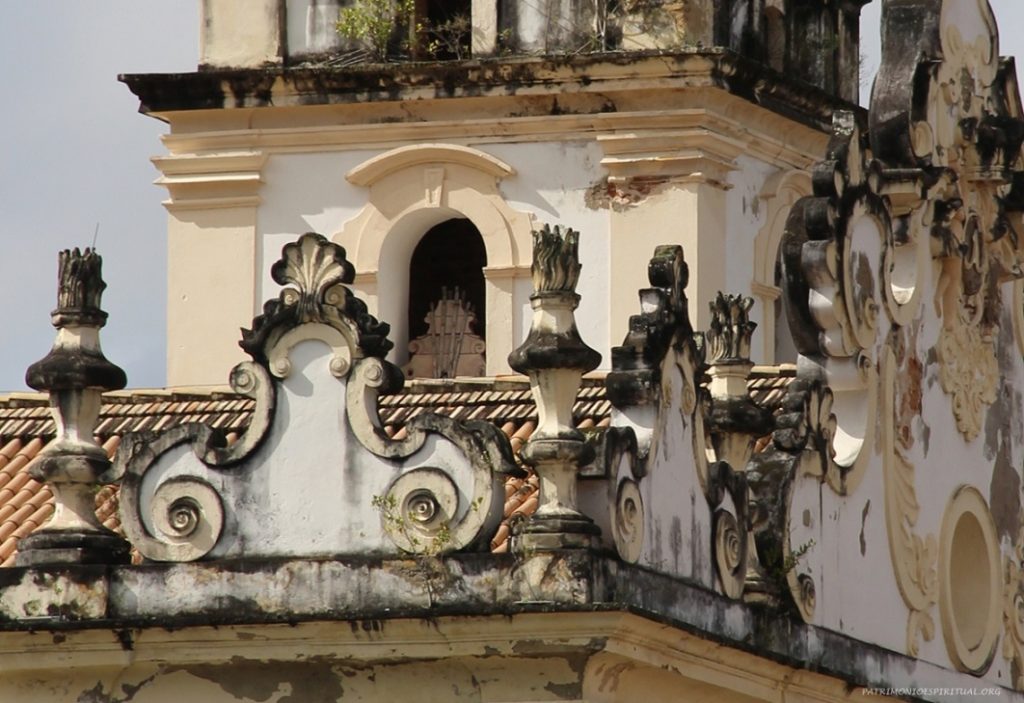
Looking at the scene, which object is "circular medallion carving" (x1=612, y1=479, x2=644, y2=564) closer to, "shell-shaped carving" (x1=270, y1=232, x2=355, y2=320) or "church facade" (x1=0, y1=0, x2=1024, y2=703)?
"church facade" (x1=0, y1=0, x2=1024, y2=703)

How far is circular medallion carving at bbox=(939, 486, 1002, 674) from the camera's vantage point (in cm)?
2603

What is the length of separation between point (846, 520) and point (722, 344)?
1.26 meters

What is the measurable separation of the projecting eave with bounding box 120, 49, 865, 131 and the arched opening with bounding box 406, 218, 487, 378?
1.10 metres

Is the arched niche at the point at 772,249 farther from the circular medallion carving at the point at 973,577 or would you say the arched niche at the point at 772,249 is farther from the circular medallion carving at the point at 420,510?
the circular medallion carving at the point at 420,510

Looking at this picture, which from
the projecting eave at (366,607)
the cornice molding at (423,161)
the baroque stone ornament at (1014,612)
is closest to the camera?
the projecting eave at (366,607)

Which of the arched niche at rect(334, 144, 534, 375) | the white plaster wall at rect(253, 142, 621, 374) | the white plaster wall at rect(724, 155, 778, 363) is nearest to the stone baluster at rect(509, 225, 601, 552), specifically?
the white plaster wall at rect(253, 142, 621, 374)

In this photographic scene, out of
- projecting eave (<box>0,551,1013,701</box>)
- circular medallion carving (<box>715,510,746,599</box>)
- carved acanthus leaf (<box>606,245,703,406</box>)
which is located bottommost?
projecting eave (<box>0,551,1013,701</box>)

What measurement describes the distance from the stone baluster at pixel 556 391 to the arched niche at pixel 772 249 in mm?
9857

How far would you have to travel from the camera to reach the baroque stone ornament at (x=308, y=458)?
68.5 ft

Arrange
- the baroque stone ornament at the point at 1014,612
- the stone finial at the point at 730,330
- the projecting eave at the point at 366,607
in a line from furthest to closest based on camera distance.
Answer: the baroque stone ornament at the point at 1014,612 < the stone finial at the point at 730,330 < the projecting eave at the point at 366,607

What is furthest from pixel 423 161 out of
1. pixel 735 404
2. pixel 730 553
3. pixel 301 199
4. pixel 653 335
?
pixel 653 335

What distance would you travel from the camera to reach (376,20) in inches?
1181

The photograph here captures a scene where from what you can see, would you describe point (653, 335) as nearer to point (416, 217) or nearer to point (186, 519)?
point (186, 519)

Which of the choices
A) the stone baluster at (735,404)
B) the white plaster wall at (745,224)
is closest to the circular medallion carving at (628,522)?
the stone baluster at (735,404)
